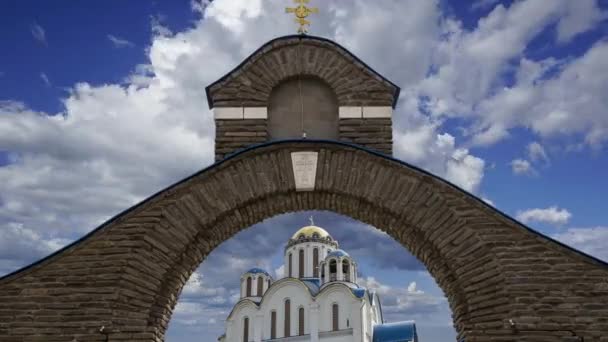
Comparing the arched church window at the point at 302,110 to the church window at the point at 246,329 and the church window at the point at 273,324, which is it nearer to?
the church window at the point at 273,324

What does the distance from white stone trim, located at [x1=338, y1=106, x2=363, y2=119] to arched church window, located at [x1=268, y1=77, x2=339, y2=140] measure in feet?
0.59

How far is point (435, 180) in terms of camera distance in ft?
24.0

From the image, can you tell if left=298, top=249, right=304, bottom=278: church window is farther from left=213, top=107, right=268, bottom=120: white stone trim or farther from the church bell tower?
left=213, top=107, right=268, bottom=120: white stone trim

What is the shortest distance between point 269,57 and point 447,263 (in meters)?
3.57

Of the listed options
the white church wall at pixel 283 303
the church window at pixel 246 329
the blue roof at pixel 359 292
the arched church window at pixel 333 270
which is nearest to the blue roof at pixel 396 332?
the blue roof at pixel 359 292

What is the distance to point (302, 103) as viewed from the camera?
853cm

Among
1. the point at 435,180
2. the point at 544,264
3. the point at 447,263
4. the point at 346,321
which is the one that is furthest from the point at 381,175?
the point at 346,321

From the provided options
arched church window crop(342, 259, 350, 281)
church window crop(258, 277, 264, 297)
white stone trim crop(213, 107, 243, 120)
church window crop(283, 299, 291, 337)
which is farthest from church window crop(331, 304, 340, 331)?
white stone trim crop(213, 107, 243, 120)

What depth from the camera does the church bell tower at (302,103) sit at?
27.1ft

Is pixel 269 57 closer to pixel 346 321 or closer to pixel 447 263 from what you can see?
pixel 447 263

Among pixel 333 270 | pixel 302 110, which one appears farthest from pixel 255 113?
pixel 333 270

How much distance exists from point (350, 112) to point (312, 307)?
2555 centimetres

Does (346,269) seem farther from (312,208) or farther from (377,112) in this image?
(312,208)

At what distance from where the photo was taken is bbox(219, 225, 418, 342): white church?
105 ft
